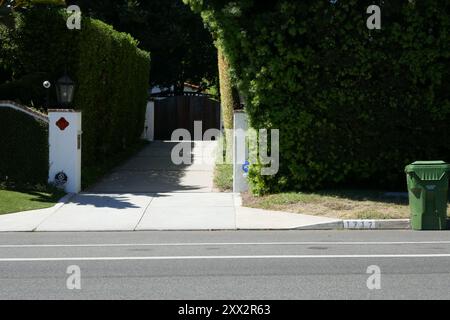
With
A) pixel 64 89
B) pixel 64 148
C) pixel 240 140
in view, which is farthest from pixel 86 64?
pixel 240 140

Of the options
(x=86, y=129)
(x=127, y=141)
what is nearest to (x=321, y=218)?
(x=86, y=129)

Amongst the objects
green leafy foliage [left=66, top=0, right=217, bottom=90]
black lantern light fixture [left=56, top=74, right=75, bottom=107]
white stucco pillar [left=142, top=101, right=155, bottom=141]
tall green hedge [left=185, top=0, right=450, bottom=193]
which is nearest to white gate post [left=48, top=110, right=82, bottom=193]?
black lantern light fixture [left=56, top=74, right=75, bottom=107]

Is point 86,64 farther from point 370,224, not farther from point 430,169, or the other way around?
point 430,169

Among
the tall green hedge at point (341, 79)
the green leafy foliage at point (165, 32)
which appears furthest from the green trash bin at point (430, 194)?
the green leafy foliage at point (165, 32)

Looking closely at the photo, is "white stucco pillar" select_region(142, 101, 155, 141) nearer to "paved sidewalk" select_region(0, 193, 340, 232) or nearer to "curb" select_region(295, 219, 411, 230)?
"paved sidewalk" select_region(0, 193, 340, 232)

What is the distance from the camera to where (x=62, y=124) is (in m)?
15.5

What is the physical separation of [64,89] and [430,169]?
832cm

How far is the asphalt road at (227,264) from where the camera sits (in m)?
6.92

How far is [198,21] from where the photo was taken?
34.0 meters

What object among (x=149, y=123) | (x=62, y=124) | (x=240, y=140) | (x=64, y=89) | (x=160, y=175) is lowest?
(x=160, y=175)

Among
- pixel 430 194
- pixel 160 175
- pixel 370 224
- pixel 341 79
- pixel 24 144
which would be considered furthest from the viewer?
pixel 160 175

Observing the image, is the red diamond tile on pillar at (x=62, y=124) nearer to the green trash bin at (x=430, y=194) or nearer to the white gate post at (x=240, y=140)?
the white gate post at (x=240, y=140)

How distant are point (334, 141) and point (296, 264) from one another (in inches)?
244

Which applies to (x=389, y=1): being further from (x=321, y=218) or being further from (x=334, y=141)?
(x=321, y=218)
